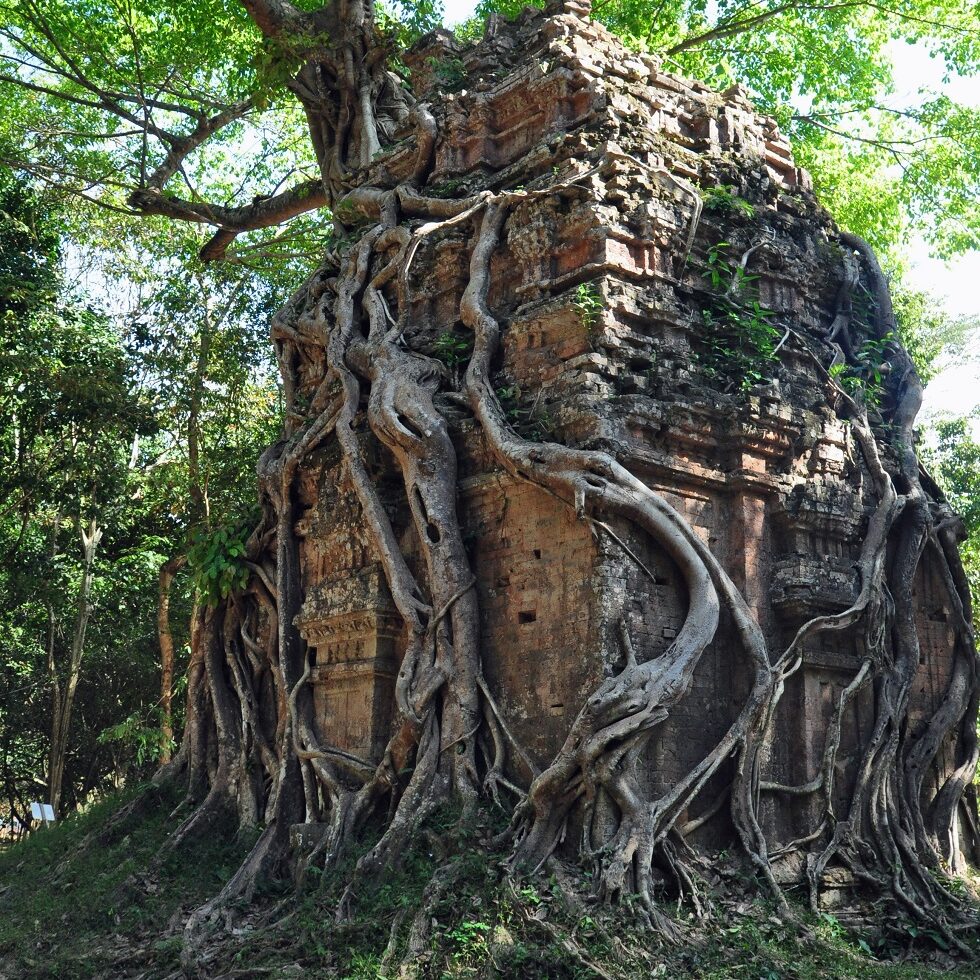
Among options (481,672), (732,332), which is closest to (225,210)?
(732,332)

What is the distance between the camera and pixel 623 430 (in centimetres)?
741

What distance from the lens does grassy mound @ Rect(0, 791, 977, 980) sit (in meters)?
5.86

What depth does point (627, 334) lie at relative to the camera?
780 centimetres

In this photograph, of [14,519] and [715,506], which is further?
[14,519]

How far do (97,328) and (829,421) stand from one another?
27.9ft

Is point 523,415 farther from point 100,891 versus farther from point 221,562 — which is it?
point 100,891

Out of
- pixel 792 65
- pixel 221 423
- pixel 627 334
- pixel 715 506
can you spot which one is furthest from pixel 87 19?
pixel 715 506

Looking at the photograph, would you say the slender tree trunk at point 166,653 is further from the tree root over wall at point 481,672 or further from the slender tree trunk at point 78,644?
the tree root over wall at point 481,672

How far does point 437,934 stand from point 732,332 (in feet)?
14.7

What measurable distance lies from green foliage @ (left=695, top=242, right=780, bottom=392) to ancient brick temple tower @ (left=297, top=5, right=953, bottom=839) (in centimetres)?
4

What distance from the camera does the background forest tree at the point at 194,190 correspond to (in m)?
13.3

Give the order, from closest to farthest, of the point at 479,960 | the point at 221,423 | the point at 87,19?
the point at 479,960 < the point at 221,423 < the point at 87,19

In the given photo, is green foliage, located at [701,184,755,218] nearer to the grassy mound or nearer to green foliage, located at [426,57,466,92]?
green foliage, located at [426,57,466,92]

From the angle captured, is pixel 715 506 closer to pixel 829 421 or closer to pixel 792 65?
pixel 829 421
